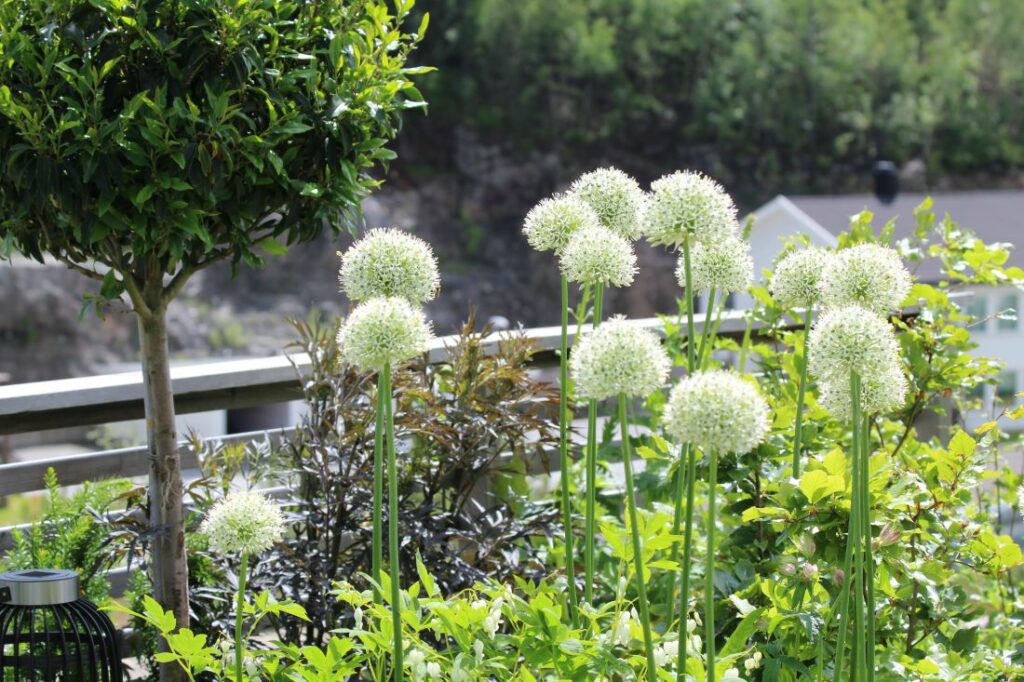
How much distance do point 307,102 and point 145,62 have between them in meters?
0.30

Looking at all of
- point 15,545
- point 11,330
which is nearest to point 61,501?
point 15,545

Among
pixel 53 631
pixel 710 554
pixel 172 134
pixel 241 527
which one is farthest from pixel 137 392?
pixel 710 554

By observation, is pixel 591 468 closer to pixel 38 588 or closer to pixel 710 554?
pixel 710 554

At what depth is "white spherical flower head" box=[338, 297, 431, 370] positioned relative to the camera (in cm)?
147

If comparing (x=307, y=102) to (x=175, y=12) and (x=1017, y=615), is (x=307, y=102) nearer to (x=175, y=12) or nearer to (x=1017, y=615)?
(x=175, y=12)

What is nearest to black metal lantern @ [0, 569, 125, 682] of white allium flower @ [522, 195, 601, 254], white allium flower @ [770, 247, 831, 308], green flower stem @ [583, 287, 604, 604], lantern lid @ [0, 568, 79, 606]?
lantern lid @ [0, 568, 79, 606]

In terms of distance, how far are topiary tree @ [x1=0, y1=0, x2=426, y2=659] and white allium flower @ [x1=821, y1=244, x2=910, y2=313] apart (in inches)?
37.9

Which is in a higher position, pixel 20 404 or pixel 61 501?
pixel 20 404

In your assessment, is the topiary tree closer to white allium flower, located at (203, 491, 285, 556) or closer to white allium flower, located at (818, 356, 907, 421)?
white allium flower, located at (203, 491, 285, 556)

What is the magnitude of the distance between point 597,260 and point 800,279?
41cm

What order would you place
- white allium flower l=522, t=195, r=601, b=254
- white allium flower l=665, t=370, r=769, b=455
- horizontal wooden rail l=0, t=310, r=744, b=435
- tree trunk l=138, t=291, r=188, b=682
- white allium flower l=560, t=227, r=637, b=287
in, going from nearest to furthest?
white allium flower l=665, t=370, r=769, b=455 < white allium flower l=560, t=227, r=637, b=287 < white allium flower l=522, t=195, r=601, b=254 < tree trunk l=138, t=291, r=188, b=682 < horizontal wooden rail l=0, t=310, r=744, b=435

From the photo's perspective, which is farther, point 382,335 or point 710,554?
point 382,335

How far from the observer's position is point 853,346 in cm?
142

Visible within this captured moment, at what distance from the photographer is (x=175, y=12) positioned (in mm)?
1967
